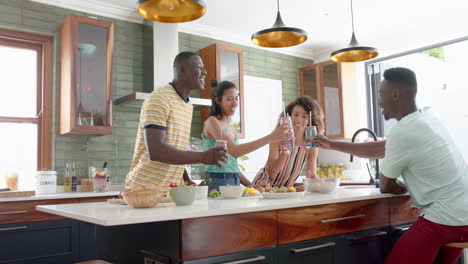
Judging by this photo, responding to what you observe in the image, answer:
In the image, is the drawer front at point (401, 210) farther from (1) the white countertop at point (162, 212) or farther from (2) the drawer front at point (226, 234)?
(2) the drawer front at point (226, 234)

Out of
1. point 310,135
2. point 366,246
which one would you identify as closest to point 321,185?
point 310,135

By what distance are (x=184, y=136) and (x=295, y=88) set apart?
4.30 meters

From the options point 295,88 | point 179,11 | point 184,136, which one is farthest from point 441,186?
point 295,88

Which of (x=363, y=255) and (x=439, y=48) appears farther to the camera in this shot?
(x=439, y=48)

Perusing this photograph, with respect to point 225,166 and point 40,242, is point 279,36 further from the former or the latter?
point 40,242

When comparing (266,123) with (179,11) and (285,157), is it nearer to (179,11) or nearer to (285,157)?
(285,157)

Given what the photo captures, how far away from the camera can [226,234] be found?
168 centimetres

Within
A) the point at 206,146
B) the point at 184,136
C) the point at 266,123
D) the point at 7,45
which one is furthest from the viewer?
the point at 266,123

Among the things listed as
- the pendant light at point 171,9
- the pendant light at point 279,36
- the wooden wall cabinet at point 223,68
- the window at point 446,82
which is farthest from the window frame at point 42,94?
the window at point 446,82

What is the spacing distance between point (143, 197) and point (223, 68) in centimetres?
353

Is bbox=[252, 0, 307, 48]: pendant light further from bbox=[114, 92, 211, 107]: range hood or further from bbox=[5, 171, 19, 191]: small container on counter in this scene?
bbox=[5, 171, 19, 191]: small container on counter

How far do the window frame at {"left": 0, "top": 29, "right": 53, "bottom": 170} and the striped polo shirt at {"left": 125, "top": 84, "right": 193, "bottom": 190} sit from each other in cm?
218

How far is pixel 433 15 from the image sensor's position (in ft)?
16.6

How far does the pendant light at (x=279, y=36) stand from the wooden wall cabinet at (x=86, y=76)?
1.68 meters
